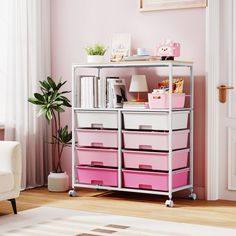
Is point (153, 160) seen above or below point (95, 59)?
below

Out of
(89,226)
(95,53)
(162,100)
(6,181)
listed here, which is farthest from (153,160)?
(6,181)

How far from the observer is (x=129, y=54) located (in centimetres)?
551

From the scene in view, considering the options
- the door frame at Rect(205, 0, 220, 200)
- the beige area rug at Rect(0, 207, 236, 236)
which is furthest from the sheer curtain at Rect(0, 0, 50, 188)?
the door frame at Rect(205, 0, 220, 200)

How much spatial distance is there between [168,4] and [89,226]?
88.6 inches

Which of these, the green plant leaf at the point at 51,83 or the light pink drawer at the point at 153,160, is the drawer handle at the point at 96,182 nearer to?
the light pink drawer at the point at 153,160

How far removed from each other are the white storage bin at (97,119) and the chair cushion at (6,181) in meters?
1.07

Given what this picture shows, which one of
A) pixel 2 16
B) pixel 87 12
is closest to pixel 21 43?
pixel 2 16

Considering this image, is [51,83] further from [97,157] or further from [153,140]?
[153,140]

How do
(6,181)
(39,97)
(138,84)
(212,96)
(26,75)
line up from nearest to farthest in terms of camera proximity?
(6,181) → (212,96) → (138,84) → (39,97) → (26,75)

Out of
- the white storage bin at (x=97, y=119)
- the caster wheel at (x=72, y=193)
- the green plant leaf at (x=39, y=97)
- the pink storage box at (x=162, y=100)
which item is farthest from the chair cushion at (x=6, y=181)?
the pink storage box at (x=162, y=100)

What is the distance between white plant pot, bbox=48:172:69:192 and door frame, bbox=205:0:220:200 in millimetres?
1371

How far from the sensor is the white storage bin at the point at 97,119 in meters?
Answer: 5.21

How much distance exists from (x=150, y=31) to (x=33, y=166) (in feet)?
5.74

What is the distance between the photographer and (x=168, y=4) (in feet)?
17.5
